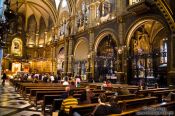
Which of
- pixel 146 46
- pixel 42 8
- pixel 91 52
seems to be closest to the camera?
pixel 91 52

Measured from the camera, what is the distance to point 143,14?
17.2 meters

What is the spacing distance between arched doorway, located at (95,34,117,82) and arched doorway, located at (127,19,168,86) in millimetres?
2363

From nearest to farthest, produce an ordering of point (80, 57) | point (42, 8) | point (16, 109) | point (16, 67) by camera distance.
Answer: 1. point (16, 109)
2. point (80, 57)
3. point (42, 8)
4. point (16, 67)

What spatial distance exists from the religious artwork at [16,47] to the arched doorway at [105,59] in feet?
80.3

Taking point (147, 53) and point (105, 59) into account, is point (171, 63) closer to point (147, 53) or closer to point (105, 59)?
point (147, 53)

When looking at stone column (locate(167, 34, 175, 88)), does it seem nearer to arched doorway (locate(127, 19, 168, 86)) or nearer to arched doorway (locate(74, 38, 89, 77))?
arched doorway (locate(127, 19, 168, 86))

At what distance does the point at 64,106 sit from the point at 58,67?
2980 centimetres

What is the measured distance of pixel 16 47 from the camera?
4272 cm

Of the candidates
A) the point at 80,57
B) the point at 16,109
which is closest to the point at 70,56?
the point at 80,57

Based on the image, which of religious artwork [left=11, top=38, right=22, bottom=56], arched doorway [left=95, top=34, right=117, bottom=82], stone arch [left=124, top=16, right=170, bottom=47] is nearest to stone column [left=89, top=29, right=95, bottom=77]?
arched doorway [left=95, top=34, right=117, bottom=82]

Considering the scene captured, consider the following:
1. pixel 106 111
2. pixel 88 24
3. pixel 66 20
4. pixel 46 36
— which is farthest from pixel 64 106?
pixel 46 36

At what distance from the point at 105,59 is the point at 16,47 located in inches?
1041

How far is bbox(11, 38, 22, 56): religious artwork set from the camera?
42.3m

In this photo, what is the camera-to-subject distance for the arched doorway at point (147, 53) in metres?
18.0
